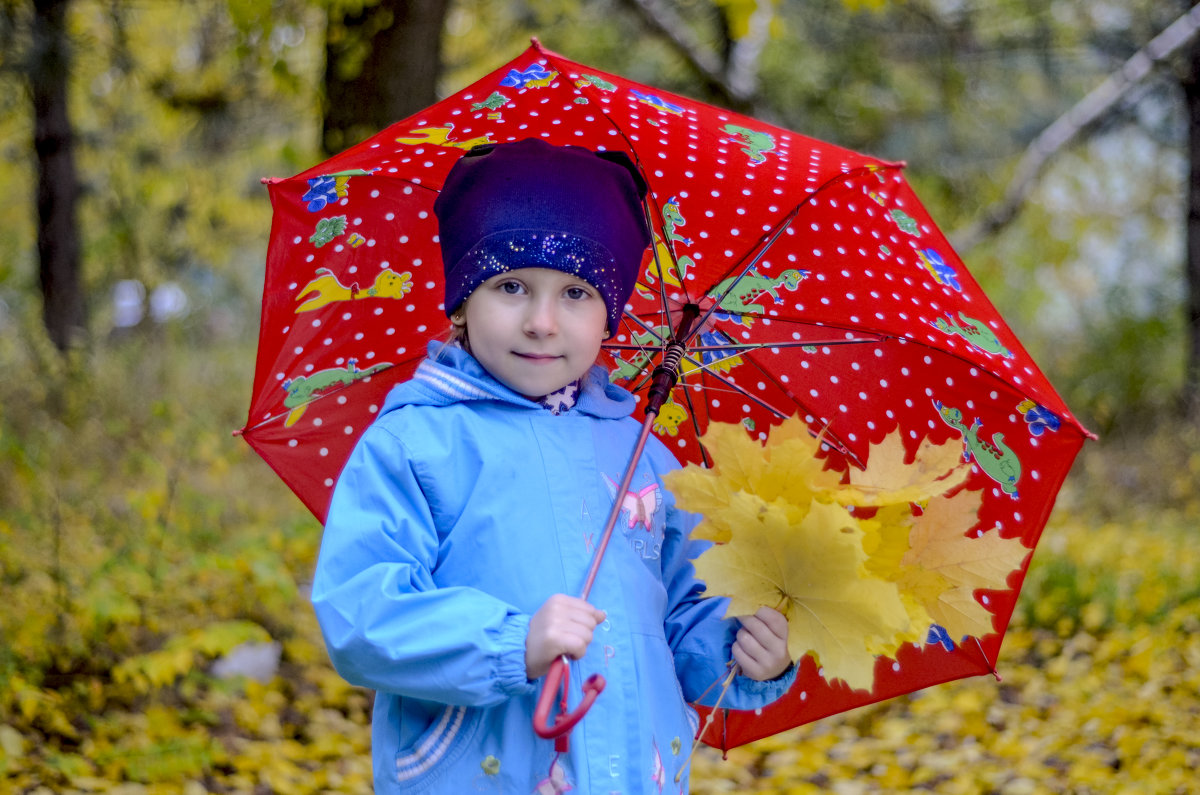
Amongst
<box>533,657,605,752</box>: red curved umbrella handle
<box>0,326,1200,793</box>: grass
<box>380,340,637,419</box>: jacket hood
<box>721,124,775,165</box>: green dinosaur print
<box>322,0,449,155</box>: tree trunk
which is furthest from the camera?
<box>322,0,449,155</box>: tree trunk

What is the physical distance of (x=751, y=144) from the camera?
212 cm

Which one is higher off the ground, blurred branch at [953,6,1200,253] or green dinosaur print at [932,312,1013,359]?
blurred branch at [953,6,1200,253]

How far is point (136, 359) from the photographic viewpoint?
7.45 metres

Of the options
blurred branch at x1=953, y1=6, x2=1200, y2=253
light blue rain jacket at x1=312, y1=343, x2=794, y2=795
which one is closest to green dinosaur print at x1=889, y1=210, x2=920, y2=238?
light blue rain jacket at x1=312, y1=343, x2=794, y2=795

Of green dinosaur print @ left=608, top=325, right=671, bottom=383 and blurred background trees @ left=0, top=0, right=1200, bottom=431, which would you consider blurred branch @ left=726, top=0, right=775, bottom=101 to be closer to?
blurred background trees @ left=0, top=0, right=1200, bottom=431

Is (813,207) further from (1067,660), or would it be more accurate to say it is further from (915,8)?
(915,8)

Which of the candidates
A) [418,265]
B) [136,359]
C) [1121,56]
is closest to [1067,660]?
[418,265]

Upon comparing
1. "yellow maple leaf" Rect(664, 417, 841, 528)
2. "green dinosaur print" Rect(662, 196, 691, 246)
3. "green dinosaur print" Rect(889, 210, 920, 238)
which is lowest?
"yellow maple leaf" Rect(664, 417, 841, 528)

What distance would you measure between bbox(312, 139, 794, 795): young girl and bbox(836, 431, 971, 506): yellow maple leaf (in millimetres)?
292

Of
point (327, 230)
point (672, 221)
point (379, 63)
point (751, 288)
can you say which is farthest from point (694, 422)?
point (379, 63)

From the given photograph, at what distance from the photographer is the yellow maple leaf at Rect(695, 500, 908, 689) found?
58.4 inches

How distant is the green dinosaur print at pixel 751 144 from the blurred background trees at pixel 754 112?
3.68 m

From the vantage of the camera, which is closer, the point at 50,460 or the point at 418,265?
the point at 418,265

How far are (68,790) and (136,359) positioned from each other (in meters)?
4.89
